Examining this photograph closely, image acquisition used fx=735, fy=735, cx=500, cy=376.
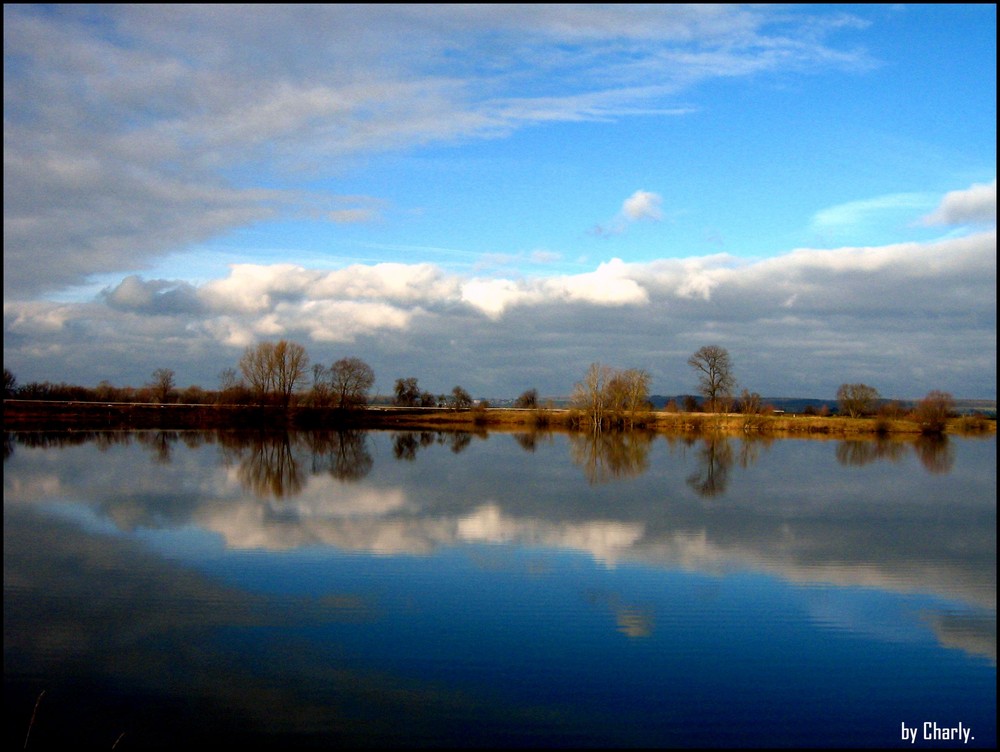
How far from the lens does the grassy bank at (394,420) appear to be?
5188 cm

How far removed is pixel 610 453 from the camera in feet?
109

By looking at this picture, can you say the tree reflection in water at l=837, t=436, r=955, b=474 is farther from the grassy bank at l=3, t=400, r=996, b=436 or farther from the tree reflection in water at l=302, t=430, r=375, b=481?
the tree reflection in water at l=302, t=430, r=375, b=481

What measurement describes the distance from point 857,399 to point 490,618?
59346 millimetres

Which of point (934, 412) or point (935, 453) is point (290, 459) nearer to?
point (935, 453)

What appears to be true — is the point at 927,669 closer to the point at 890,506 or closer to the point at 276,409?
the point at 890,506

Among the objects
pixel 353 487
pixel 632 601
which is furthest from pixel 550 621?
pixel 353 487

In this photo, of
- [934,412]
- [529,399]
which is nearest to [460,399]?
[529,399]

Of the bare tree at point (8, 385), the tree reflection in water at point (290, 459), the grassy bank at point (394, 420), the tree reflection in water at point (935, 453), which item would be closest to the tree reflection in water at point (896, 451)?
the tree reflection in water at point (935, 453)

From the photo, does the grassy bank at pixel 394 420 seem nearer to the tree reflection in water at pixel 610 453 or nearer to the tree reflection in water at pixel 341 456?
the tree reflection in water at pixel 610 453

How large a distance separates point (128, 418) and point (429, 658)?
2153 inches

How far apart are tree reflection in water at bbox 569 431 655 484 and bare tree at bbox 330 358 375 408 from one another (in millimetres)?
20888

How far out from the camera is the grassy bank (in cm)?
5188

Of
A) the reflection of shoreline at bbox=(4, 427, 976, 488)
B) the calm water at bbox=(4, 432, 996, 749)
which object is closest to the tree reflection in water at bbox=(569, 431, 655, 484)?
the reflection of shoreline at bbox=(4, 427, 976, 488)

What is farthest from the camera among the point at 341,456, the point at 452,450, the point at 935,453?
the point at 935,453
